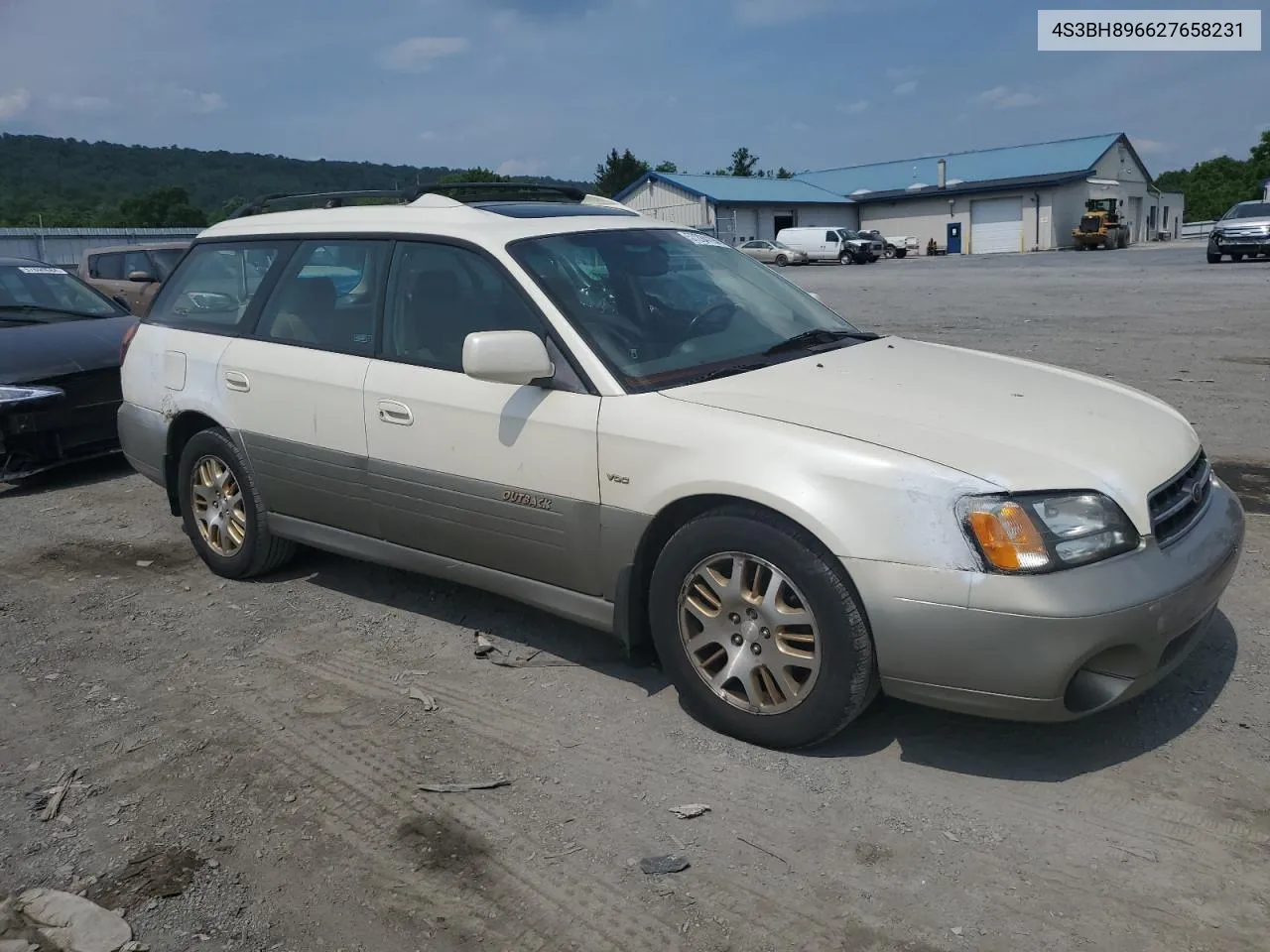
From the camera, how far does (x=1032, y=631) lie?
9.54ft

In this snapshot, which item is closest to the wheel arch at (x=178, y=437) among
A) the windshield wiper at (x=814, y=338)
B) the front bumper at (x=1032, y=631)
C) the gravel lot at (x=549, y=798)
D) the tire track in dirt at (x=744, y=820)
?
the gravel lot at (x=549, y=798)

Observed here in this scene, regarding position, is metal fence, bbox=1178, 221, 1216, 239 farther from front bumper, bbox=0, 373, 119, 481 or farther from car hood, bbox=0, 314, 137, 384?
front bumper, bbox=0, 373, 119, 481

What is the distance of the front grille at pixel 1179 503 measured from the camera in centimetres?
318

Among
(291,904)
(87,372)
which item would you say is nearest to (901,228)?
(87,372)

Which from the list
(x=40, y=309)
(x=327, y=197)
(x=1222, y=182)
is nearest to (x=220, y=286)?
(x=327, y=197)

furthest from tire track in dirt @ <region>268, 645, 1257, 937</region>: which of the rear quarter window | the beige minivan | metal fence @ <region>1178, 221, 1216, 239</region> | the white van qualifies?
metal fence @ <region>1178, 221, 1216, 239</region>

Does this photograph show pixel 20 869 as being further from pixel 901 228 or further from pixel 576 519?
pixel 901 228

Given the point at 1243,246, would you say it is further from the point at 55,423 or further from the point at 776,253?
the point at 55,423

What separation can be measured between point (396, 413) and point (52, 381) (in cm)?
422

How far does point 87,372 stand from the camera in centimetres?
739

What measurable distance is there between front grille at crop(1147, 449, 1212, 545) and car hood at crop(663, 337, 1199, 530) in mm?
47

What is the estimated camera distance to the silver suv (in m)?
28.1

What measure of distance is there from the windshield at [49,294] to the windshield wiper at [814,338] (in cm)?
637

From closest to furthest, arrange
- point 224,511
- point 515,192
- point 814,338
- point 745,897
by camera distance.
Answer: point 745,897, point 814,338, point 224,511, point 515,192
